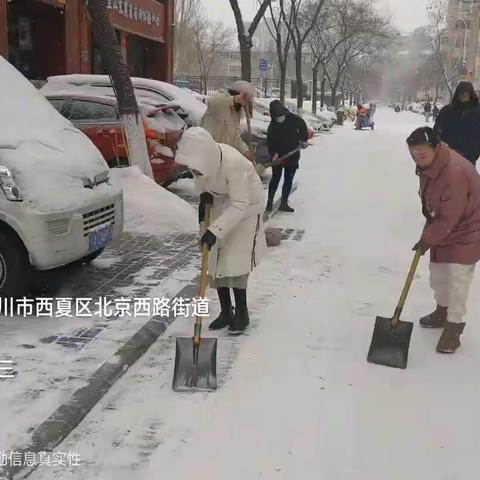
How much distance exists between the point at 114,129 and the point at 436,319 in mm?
6250

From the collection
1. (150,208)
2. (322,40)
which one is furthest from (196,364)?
(322,40)

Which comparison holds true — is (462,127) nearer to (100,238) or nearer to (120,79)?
(120,79)

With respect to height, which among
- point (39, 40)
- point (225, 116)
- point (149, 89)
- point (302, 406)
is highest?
point (39, 40)

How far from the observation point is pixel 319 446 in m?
3.38

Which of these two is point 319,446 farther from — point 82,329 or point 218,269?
point 82,329

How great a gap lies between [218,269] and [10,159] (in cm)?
164

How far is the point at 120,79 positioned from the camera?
8.77m

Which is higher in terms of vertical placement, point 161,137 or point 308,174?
Result: point 161,137

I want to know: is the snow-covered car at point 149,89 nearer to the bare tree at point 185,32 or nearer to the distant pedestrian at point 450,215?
the distant pedestrian at point 450,215

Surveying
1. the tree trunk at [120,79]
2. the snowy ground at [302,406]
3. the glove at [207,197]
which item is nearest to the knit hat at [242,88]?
the snowy ground at [302,406]

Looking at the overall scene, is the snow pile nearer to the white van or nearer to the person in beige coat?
the person in beige coat

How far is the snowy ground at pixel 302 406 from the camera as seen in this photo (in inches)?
126

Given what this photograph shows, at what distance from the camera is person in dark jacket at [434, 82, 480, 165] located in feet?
25.3

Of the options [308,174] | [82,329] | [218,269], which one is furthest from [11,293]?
[308,174]
